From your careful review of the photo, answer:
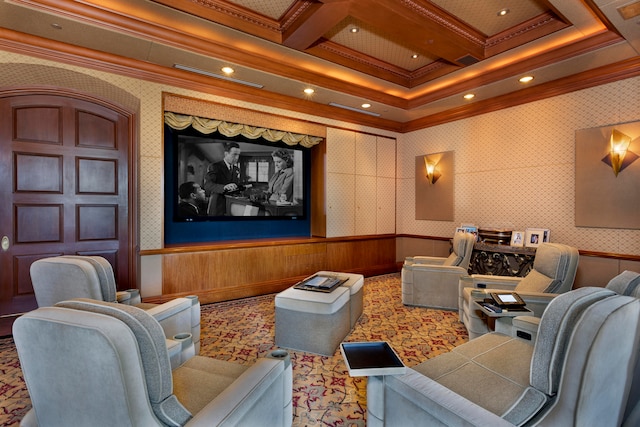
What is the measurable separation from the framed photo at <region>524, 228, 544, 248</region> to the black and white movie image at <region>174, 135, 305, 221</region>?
3.52m

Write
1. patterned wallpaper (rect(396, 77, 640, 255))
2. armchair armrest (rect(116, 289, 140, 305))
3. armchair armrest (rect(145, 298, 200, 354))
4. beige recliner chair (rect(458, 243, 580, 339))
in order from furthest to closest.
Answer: patterned wallpaper (rect(396, 77, 640, 255)), beige recliner chair (rect(458, 243, 580, 339)), armchair armrest (rect(116, 289, 140, 305)), armchair armrest (rect(145, 298, 200, 354))

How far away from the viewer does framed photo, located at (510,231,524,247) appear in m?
4.53

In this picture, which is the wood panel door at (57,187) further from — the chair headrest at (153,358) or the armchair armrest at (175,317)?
the chair headrest at (153,358)

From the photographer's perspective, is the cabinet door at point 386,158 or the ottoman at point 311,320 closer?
the ottoman at point 311,320

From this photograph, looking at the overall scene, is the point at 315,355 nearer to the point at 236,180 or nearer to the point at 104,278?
the point at 104,278

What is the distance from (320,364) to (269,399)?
56.2 inches

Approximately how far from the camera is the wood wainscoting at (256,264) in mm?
4234

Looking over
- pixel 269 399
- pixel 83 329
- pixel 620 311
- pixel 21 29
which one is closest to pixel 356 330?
pixel 269 399

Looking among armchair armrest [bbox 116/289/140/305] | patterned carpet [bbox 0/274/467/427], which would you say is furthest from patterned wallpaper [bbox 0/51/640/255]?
patterned carpet [bbox 0/274/467/427]

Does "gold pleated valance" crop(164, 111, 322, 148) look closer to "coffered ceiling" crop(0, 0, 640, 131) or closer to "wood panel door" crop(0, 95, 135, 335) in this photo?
"coffered ceiling" crop(0, 0, 640, 131)

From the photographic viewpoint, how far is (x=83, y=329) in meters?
0.98

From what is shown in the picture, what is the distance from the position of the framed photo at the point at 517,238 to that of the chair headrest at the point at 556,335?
137 inches

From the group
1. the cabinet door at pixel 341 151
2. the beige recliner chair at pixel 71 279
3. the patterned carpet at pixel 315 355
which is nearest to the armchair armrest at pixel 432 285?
the patterned carpet at pixel 315 355

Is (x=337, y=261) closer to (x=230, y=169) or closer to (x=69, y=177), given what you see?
(x=230, y=169)
